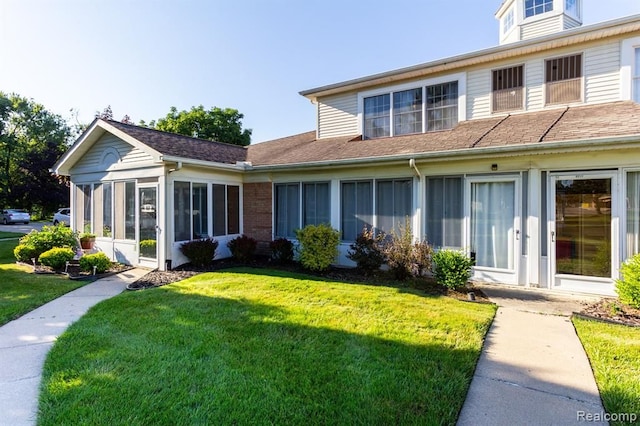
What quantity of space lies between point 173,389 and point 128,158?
8922 millimetres

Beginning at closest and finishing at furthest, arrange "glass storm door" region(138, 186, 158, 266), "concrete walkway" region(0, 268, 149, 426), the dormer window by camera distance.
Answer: "concrete walkway" region(0, 268, 149, 426), "glass storm door" region(138, 186, 158, 266), the dormer window

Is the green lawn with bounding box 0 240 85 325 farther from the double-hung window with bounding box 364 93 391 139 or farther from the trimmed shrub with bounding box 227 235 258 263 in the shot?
the double-hung window with bounding box 364 93 391 139

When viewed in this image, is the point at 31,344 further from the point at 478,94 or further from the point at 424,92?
the point at 478,94

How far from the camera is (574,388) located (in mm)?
3338

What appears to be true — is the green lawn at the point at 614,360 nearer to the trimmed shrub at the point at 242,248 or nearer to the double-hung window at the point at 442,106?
the double-hung window at the point at 442,106

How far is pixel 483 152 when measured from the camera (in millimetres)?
7164

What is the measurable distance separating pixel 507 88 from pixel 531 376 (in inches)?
329

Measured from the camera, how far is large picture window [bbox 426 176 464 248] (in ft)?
26.8

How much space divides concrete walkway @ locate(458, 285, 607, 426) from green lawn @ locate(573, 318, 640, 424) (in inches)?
3.4

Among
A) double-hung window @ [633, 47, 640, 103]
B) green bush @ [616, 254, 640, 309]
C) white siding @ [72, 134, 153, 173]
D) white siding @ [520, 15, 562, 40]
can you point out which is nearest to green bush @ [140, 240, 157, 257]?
white siding @ [72, 134, 153, 173]

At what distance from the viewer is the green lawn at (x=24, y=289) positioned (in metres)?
5.98

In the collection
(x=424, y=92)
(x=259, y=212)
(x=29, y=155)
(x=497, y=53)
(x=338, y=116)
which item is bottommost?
(x=259, y=212)

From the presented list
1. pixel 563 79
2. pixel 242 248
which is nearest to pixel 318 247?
pixel 242 248

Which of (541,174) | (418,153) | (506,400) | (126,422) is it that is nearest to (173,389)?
(126,422)
